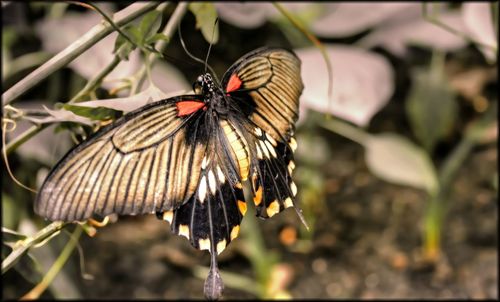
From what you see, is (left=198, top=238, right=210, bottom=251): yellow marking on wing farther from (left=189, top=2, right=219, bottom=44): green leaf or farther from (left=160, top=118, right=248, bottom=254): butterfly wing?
(left=189, top=2, right=219, bottom=44): green leaf

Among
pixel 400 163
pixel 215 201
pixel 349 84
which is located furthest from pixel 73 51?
pixel 400 163

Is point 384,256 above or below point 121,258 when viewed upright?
below

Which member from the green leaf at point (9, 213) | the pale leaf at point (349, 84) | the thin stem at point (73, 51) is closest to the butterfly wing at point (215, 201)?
the thin stem at point (73, 51)

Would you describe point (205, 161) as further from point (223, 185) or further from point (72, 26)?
point (72, 26)

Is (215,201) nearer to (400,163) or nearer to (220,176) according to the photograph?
(220,176)

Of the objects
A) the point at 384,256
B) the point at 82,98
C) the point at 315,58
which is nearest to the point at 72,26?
the point at 315,58

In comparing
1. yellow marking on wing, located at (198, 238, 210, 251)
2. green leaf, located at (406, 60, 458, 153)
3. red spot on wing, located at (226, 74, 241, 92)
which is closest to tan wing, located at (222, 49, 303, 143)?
red spot on wing, located at (226, 74, 241, 92)

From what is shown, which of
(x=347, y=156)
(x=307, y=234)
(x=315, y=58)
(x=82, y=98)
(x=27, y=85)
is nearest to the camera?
(x=27, y=85)
